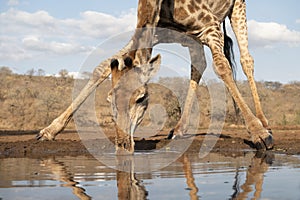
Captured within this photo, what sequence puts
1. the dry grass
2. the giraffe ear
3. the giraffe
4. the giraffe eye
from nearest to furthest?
the giraffe eye
the giraffe ear
the giraffe
the dry grass

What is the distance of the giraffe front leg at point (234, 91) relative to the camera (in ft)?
25.2

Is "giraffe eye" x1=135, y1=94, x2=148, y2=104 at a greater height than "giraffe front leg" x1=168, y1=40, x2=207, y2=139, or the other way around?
"giraffe front leg" x1=168, y1=40, x2=207, y2=139

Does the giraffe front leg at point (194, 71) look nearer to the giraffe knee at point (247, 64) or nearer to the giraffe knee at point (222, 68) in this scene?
the giraffe knee at point (247, 64)

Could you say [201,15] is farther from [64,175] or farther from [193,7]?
[64,175]

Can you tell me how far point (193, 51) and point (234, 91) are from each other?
2816mm

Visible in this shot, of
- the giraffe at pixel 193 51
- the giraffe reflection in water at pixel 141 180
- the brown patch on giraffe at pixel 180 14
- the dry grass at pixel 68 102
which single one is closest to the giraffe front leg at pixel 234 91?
the giraffe at pixel 193 51

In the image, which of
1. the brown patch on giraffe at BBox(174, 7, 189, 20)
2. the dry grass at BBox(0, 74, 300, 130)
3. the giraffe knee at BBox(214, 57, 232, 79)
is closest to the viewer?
the giraffe knee at BBox(214, 57, 232, 79)

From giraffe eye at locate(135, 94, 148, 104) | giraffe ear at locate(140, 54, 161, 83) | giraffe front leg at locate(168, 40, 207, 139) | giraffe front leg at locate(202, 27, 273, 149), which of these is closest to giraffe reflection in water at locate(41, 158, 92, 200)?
giraffe eye at locate(135, 94, 148, 104)

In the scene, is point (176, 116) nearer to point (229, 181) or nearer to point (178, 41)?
point (178, 41)

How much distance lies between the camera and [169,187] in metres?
3.91

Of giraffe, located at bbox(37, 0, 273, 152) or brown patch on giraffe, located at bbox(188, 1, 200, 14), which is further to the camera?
brown patch on giraffe, located at bbox(188, 1, 200, 14)

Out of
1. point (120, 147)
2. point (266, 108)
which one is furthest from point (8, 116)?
point (120, 147)

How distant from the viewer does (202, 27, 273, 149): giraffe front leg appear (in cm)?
769

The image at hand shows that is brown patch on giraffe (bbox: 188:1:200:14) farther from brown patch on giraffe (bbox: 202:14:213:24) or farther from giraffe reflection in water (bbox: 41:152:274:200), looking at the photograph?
giraffe reflection in water (bbox: 41:152:274:200)
